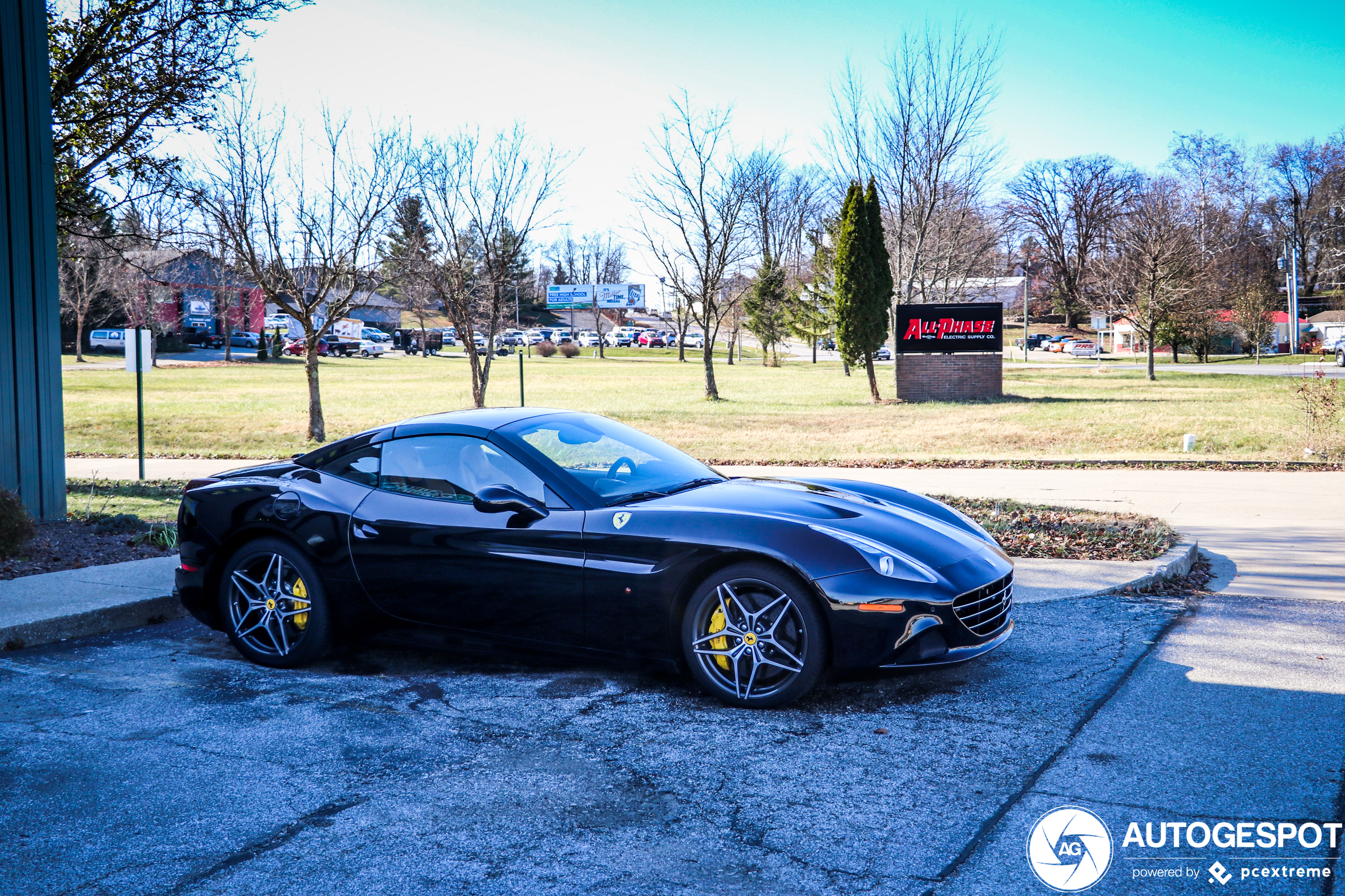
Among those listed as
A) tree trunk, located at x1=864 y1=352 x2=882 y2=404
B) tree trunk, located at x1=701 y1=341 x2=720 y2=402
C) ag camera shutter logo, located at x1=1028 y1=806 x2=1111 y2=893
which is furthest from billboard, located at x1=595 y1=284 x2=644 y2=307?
ag camera shutter logo, located at x1=1028 y1=806 x2=1111 y2=893

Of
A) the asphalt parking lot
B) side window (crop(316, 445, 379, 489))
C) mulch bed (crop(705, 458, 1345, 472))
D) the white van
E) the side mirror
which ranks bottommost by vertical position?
the asphalt parking lot

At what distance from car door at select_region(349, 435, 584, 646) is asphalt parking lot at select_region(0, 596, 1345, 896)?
36 cm

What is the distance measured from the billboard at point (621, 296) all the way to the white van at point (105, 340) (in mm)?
57949

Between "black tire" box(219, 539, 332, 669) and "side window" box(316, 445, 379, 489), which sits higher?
"side window" box(316, 445, 379, 489)

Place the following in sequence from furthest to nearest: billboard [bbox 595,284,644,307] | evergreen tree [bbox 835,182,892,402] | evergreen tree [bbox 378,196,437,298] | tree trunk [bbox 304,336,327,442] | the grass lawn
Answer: billboard [bbox 595,284,644,307] < evergreen tree [bbox 835,182,892,402] < tree trunk [bbox 304,336,327,442] < evergreen tree [bbox 378,196,437,298] < the grass lawn

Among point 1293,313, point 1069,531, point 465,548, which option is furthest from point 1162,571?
point 1293,313

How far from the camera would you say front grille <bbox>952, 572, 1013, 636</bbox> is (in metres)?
4.21

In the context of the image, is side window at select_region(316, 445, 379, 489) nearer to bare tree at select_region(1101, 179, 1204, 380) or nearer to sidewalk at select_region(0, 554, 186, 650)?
sidewalk at select_region(0, 554, 186, 650)

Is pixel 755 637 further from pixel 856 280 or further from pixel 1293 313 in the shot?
pixel 1293 313

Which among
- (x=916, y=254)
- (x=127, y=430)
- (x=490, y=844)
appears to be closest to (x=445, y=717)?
(x=490, y=844)

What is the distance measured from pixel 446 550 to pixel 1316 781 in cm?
364

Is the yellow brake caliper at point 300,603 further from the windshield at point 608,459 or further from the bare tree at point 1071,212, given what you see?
the bare tree at point 1071,212

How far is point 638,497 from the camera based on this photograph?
4766mm

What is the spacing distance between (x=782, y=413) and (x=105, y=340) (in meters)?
51.3
